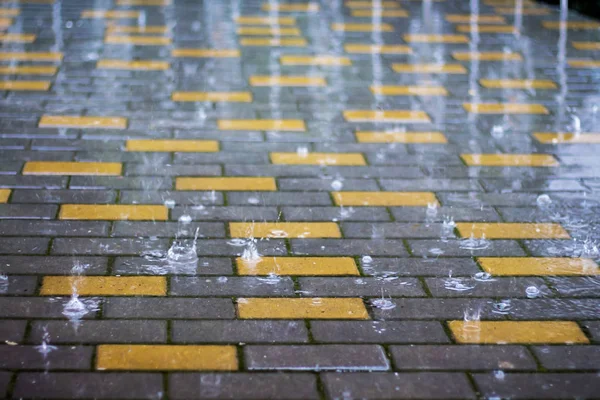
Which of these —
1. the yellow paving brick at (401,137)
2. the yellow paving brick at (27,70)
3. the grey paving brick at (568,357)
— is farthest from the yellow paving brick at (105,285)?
the yellow paving brick at (27,70)

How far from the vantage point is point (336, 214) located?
4000 mm

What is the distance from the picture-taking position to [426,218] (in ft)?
13.0

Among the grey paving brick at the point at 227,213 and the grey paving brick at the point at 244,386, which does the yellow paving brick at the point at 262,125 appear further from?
the grey paving brick at the point at 244,386

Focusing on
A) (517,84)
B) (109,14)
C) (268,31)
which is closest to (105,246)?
(517,84)

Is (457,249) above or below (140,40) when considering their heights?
below

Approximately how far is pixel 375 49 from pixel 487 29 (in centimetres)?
129

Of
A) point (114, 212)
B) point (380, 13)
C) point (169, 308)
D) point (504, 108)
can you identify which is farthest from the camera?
point (380, 13)

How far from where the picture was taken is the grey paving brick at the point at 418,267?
345 cm

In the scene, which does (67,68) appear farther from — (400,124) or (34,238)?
(34,238)

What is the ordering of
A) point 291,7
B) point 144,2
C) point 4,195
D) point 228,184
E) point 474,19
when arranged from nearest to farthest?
point 4,195 < point 228,184 < point 474,19 < point 291,7 < point 144,2

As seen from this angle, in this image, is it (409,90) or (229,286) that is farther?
(409,90)

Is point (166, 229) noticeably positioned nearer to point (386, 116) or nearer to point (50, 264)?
point (50, 264)

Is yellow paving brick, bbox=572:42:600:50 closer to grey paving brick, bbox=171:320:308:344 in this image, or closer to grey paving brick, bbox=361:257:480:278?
grey paving brick, bbox=361:257:480:278

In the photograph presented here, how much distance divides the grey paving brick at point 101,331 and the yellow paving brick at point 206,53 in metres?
3.89
